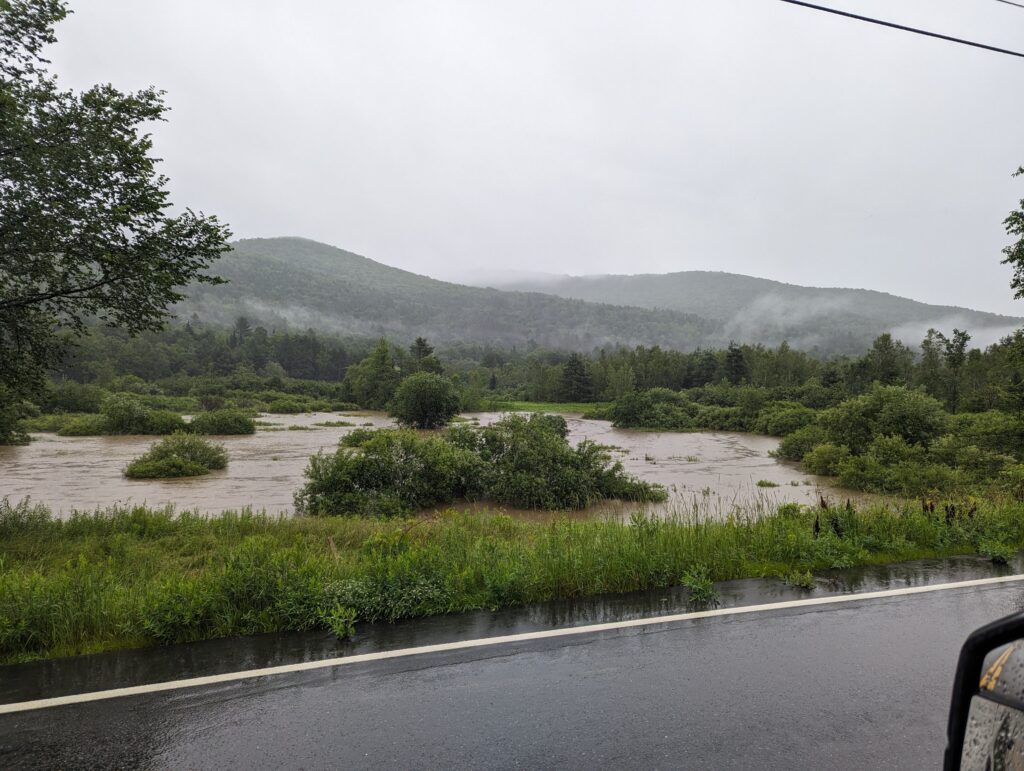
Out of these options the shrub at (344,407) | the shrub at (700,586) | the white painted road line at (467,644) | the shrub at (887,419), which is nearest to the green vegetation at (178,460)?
→ the white painted road line at (467,644)

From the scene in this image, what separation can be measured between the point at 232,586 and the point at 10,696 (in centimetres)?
180

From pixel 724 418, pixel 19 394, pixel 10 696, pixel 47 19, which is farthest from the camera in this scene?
pixel 724 418

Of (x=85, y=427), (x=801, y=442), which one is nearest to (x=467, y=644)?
(x=801, y=442)


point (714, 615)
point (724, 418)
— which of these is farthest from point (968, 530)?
point (724, 418)

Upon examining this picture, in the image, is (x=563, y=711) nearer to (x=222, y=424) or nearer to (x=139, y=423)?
(x=222, y=424)

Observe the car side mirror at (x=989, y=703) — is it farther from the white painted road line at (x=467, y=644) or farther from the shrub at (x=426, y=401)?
the shrub at (x=426, y=401)

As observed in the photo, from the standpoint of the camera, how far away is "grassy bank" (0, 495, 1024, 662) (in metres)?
5.24

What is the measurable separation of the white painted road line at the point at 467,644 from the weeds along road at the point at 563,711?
9 centimetres

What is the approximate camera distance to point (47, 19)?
332 inches

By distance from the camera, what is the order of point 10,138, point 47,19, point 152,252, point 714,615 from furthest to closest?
point 152,252, point 47,19, point 10,138, point 714,615

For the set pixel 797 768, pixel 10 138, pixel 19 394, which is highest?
pixel 10 138

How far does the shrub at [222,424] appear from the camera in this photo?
111 feet

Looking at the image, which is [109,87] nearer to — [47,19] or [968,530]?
[47,19]

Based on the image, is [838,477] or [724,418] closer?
[838,477]
